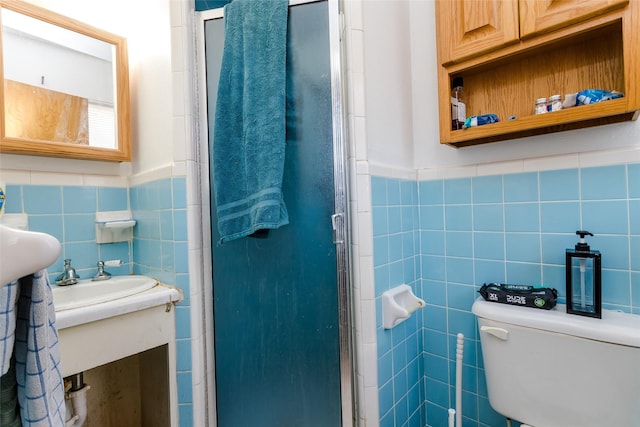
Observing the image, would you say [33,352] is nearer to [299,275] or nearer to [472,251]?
[299,275]

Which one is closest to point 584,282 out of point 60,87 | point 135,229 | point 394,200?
point 394,200

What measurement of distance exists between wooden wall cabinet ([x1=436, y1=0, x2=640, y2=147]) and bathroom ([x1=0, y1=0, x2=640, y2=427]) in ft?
0.46

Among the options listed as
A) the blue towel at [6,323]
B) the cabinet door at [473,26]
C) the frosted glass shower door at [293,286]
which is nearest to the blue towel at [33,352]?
the blue towel at [6,323]


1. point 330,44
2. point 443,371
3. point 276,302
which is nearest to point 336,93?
point 330,44

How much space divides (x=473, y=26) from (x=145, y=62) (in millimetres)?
1237

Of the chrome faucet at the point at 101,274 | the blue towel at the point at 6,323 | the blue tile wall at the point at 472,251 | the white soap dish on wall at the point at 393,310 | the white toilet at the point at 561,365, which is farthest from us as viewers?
the chrome faucet at the point at 101,274

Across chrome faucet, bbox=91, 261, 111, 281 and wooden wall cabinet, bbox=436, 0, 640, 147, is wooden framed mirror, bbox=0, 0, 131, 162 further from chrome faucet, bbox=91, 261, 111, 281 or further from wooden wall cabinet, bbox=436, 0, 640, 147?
wooden wall cabinet, bbox=436, 0, 640, 147

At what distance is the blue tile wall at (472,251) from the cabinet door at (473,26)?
438 millimetres

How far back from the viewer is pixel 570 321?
0.88 meters

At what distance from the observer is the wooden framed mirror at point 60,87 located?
43.9 inches

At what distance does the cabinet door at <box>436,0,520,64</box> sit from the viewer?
37.5 inches

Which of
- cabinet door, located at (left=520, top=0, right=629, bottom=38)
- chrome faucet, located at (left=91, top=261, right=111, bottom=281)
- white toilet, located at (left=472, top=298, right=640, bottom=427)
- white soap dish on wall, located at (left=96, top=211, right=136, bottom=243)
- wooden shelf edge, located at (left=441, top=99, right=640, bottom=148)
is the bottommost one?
white toilet, located at (left=472, top=298, right=640, bottom=427)

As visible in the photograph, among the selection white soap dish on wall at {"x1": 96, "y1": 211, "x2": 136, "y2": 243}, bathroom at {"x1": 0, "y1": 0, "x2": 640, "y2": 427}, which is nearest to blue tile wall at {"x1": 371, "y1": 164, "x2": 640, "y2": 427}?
bathroom at {"x1": 0, "y1": 0, "x2": 640, "y2": 427}

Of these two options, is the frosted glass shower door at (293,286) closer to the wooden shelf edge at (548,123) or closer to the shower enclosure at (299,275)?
the shower enclosure at (299,275)
